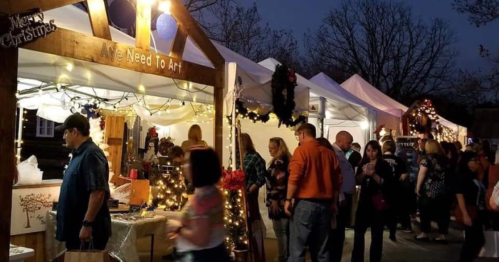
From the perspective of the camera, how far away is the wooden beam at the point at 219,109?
20.6 ft

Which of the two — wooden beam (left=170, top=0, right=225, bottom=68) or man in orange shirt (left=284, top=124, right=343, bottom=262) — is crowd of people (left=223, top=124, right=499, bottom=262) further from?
wooden beam (left=170, top=0, right=225, bottom=68)

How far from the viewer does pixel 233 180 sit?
5.96 meters

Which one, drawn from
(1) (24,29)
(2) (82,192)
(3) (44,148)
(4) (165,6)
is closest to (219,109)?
(4) (165,6)

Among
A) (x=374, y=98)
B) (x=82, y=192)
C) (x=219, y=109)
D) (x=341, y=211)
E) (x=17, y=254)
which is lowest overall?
(x=17, y=254)

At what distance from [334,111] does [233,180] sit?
16.0 feet

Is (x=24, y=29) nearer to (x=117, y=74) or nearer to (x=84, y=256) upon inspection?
(x=84, y=256)

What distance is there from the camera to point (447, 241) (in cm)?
884

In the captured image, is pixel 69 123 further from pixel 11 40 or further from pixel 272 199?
pixel 272 199

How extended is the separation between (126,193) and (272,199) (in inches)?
70.5

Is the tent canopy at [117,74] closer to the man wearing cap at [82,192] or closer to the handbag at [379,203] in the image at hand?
the man wearing cap at [82,192]

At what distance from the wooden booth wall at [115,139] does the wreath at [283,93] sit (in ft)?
9.87

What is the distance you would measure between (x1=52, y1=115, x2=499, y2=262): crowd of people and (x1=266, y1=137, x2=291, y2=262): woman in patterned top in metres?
0.01

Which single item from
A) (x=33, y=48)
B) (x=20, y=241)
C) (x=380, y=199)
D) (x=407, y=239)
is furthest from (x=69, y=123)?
(x=407, y=239)

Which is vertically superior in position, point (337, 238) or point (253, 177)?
point (253, 177)
